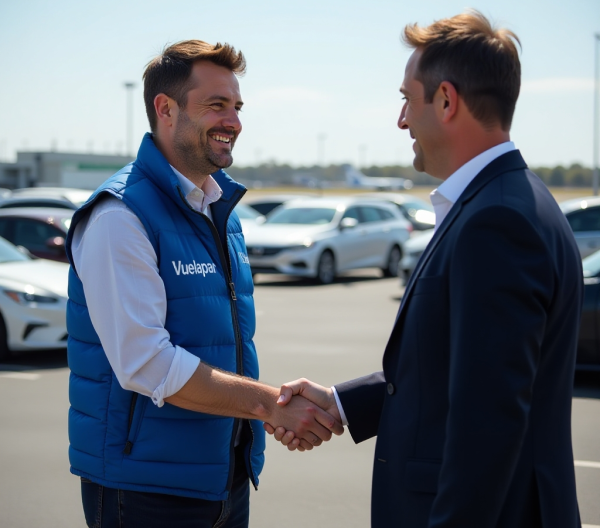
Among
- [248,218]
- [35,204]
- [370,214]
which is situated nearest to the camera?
[35,204]

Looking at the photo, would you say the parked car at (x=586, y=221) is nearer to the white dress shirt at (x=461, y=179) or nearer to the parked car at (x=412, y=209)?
the parked car at (x=412, y=209)

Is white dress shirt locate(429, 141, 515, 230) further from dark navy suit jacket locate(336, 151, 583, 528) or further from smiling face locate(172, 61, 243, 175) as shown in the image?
smiling face locate(172, 61, 243, 175)

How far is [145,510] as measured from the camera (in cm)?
249

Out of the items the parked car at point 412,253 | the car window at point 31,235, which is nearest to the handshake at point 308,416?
the car window at point 31,235

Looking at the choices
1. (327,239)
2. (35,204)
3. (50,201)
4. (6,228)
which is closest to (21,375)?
(6,228)

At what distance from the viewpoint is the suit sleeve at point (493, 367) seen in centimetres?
176

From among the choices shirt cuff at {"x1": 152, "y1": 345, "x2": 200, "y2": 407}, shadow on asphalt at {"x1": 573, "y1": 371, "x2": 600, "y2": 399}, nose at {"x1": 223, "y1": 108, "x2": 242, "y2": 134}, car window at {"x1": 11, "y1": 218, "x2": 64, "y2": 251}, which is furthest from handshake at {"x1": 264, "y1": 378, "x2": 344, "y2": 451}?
car window at {"x1": 11, "y1": 218, "x2": 64, "y2": 251}

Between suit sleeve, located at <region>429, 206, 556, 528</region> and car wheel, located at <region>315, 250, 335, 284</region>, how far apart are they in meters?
14.8

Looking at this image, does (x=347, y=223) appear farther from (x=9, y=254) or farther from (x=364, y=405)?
(x=364, y=405)

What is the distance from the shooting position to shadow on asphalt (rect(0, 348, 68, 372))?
28.0 ft

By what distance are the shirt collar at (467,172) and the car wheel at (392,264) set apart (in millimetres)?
16514

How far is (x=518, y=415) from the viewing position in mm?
1770

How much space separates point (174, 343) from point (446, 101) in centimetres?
112

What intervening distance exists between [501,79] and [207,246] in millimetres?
1170
